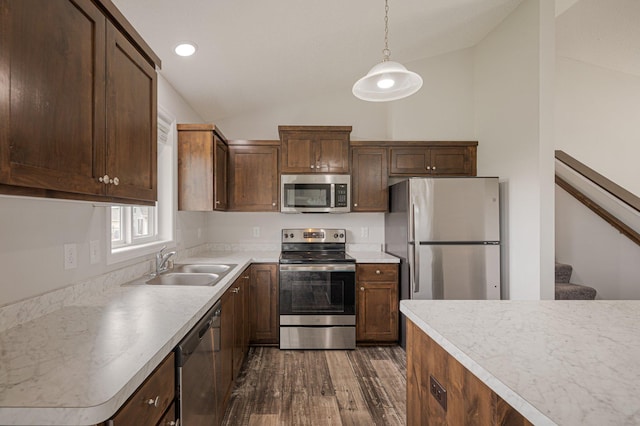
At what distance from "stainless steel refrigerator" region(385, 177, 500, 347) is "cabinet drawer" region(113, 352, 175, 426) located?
219 cm

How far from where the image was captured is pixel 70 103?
3.09 ft

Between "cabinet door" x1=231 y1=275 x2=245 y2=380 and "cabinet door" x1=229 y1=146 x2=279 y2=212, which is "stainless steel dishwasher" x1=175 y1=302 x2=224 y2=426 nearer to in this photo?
"cabinet door" x1=231 y1=275 x2=245 y2=380

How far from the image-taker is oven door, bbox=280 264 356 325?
2939 mm

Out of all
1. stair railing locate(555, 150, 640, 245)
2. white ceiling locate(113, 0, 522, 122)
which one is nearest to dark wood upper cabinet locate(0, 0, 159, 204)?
white ceiling locate(113, 0, 522, 122)

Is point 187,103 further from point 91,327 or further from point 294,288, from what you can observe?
point 91,327

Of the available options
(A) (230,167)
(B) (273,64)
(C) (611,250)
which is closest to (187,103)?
(A) (230,167)

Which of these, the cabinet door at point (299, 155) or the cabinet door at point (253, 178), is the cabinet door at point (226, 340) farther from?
the cabinet door at point (299, 155)

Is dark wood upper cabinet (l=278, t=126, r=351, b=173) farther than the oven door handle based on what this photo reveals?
Yes

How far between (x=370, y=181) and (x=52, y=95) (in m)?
2.83

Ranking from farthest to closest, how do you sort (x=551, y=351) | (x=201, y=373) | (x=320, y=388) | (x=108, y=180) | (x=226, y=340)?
(x=320, y=388) → (x=226, y=340) → (x=201, y=373) → (x=108, y=180) → (x=551, y=351)

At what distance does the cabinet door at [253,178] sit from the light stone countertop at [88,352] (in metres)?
1.82

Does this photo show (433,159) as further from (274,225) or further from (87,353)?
(87,353)

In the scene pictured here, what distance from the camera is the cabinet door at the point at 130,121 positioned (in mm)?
1164

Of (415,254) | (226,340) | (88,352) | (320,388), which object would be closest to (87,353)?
(88,352)
